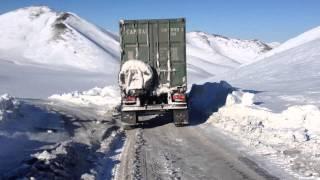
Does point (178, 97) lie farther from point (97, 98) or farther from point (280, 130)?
point (97, 98)

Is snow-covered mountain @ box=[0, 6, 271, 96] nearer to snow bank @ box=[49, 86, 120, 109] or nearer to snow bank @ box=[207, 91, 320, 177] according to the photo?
snow bank @ box=[49, 86, 120, 109]

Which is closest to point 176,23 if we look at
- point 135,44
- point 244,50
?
point 135,44

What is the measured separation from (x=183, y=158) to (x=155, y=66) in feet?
25.5

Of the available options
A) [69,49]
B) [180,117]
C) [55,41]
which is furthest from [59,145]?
[55,41]

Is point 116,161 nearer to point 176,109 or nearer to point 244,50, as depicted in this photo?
point 176,109

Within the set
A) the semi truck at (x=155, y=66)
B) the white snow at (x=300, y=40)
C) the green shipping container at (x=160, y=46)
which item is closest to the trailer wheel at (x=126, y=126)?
the semi truck at (x=155, y=66)

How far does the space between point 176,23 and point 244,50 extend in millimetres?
128988

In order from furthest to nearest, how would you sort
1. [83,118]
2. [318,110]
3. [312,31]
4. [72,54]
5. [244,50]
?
[244,50] < [72,54] < [312,31] < [83,118] < [318,110]

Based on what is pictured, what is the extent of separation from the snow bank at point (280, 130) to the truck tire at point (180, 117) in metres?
0.95

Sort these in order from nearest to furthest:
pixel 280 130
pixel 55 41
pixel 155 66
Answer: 1. pixel 280 130
2. pixel 155 66
3. pixel 55 41

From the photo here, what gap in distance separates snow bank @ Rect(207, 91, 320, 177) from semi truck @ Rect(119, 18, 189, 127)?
157cm

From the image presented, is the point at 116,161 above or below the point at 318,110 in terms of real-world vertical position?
below

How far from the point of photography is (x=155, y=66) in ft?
65.2

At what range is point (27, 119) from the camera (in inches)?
771
